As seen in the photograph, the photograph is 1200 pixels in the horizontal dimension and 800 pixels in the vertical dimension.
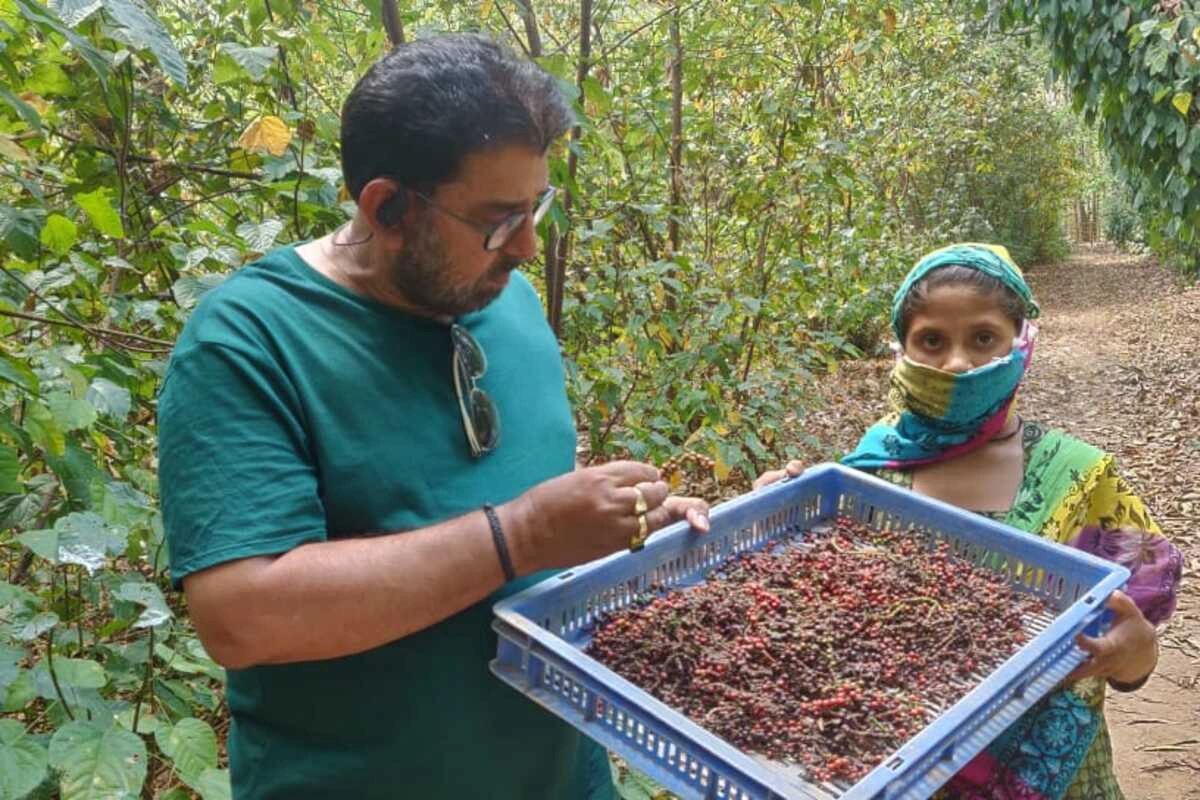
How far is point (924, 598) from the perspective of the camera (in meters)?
1.59

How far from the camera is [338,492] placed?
1253 millimetres

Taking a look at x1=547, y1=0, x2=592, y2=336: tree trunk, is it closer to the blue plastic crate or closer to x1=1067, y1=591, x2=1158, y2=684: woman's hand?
the blue plastic crate

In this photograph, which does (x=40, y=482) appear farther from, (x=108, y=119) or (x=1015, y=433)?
(x=1015, y=433)

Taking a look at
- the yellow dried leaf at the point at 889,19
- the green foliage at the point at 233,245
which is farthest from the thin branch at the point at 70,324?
the yellow dried leaf at the point at 889,19

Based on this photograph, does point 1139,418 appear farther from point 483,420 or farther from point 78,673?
point 78,673

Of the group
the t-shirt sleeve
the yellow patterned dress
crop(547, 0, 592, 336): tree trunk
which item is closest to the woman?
the yellow patterned dress

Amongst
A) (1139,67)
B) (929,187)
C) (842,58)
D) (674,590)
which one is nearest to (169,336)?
(674,590)

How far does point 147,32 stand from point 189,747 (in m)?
1.20

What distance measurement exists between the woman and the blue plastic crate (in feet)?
0.35

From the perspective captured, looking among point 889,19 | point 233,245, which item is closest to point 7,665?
point 233,245

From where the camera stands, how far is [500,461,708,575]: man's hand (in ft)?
3.92

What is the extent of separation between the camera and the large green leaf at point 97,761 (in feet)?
4.33

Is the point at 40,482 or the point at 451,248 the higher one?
the point at 451,248

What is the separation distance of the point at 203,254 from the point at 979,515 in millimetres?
1765
